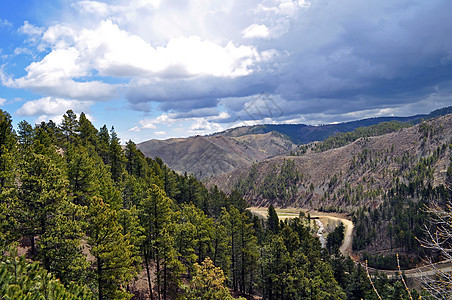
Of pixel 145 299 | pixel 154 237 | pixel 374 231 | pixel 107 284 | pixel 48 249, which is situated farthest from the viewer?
pixel 374 231

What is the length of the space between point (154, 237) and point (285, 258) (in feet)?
68.5

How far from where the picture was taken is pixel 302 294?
135 feet

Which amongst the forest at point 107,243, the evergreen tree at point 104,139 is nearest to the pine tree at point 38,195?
the forest at point 107,243

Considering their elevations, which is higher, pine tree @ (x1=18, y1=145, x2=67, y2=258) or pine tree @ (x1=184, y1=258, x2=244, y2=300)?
pine tree @ (x1=18, y1=145, x2=67, y2=258)

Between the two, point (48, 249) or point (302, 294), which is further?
point (302, 294)

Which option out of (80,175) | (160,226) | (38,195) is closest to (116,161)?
(80,175)

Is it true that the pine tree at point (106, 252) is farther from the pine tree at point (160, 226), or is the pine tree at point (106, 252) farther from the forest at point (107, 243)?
the pine tree at point (160, 226)

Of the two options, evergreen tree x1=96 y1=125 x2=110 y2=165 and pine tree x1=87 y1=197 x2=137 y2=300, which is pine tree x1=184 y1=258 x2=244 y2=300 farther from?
evergreen tree x1=96 y1=125 x2=110 y2=165

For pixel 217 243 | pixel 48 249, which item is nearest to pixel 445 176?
pixel 217 243

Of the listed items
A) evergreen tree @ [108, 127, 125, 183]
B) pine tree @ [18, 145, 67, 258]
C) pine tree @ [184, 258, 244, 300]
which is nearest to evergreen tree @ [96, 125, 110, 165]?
evergreen tree @ [108, 127, 125, 183]

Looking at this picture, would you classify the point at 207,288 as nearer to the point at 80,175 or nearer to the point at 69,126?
the point at 80,175

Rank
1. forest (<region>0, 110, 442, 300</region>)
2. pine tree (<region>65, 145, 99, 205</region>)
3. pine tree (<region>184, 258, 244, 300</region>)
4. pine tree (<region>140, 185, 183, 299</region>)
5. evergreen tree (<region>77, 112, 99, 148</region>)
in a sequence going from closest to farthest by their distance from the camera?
forest (<region>0, 110, 442, 300</region>) < pine tree (<region>184, 258, 244, 300</region>) < pine tree (<region>140, 185, 183, 299</region>) < pine tree (<region>65, 145, 99, 205</region>) < evergreen tree (<region>77, 112, 99, 148</region>)

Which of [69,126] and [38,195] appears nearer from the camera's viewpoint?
[38,195]

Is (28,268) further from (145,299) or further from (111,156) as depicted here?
(111,156)
